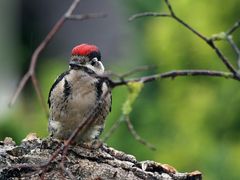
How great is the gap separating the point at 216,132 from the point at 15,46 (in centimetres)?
608

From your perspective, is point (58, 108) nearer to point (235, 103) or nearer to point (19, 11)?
point (235, 103)

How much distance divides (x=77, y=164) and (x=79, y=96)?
0.86 meters

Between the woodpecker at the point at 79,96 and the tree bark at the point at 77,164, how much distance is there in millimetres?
526

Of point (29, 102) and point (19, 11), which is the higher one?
point (19, 11)

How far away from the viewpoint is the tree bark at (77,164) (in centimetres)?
407

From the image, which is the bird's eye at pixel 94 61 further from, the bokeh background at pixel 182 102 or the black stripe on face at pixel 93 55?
the bokeh background at pixel 182 102

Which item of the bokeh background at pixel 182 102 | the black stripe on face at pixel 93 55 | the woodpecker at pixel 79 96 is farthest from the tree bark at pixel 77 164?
the bokeh background at pixel 182 102

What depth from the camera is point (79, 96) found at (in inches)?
197

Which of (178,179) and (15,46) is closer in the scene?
(178,179)

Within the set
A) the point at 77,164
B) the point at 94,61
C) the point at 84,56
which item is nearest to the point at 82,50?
the point at 84,56

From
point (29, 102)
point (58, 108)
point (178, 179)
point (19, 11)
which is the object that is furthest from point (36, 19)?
→ point (178, 179)

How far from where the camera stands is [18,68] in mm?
12445

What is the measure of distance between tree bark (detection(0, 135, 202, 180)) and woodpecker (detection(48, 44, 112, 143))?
0.53 meters

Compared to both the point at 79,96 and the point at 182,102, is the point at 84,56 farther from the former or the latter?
the point at 182,102
